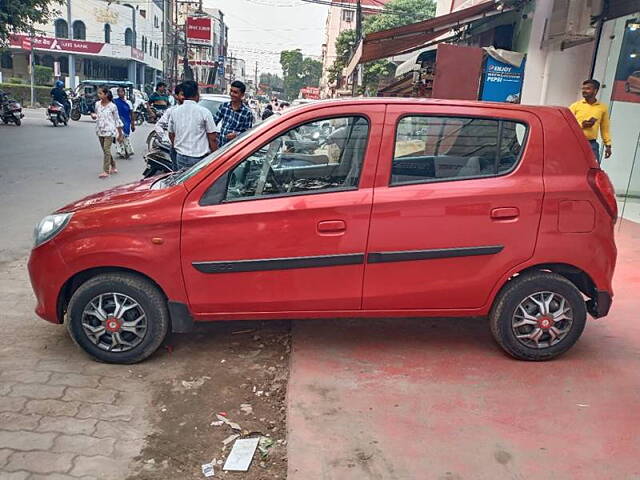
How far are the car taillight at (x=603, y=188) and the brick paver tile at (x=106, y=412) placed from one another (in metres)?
3.11

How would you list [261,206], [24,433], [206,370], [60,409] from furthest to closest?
1. [206,370]
2. [261,206]
3. [60,409]
4. [24,433]

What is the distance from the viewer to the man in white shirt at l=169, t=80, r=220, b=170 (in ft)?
21.5

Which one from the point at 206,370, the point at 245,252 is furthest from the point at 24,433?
the point at 245,252

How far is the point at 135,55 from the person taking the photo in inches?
1767

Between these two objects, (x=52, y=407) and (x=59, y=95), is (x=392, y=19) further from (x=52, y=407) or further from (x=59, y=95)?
(x=52, y=407)

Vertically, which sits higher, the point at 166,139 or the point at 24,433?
the point at 166,139

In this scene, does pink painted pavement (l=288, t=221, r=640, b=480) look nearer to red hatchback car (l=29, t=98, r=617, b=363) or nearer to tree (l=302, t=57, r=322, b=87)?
red hatchback car (l=29, t=98, r=617, b=363)

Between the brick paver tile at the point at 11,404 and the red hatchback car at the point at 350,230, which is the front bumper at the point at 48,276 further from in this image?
the brick paver tile at the point at 11,404

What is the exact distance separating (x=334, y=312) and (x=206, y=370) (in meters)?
0.91

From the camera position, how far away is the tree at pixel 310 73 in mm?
95625

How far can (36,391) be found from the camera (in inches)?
125

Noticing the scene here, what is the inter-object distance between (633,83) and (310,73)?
3625 inches

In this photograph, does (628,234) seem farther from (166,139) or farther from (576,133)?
(166,139)

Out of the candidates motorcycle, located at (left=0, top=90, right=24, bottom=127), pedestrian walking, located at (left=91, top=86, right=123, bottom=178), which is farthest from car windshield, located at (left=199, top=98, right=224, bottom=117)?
motorcycle, located at (left=0, top=90, right=24, bottom=127)
